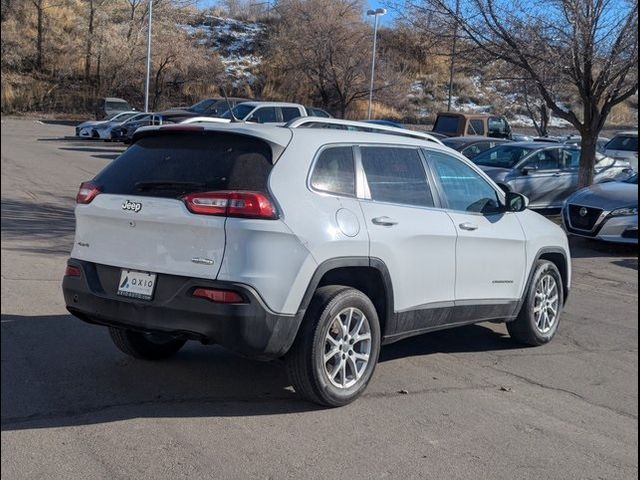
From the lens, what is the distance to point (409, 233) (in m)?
5.98

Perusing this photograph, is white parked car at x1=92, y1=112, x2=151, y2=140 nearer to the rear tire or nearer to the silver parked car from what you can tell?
the silver parked car

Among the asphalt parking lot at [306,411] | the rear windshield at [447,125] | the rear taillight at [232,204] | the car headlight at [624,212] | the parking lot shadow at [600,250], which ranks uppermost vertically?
the rear windshield at [447,125]

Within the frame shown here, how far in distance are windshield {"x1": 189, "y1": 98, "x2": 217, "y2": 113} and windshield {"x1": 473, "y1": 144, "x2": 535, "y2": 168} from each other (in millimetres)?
6254

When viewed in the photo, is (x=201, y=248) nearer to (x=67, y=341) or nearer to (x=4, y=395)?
(x=4, y=395)

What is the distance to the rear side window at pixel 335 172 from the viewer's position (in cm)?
554

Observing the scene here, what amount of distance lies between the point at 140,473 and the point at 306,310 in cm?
154

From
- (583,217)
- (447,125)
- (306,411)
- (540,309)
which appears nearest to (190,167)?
(306,411)

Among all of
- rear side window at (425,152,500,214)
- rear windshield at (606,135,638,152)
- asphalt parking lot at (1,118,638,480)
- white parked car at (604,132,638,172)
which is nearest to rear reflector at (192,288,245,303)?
asphalt parking lot at (1,118,638,480)

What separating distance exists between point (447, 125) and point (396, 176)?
23878mm

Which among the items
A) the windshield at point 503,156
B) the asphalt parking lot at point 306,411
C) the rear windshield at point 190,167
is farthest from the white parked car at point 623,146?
the rear windshield at point 190,167

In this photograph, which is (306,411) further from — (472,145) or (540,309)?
(472,145)

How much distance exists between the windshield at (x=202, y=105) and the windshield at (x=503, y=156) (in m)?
6.25

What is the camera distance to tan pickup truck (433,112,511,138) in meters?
28.7

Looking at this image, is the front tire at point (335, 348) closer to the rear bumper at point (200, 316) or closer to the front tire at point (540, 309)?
the rear bumper at point (200, 316)
